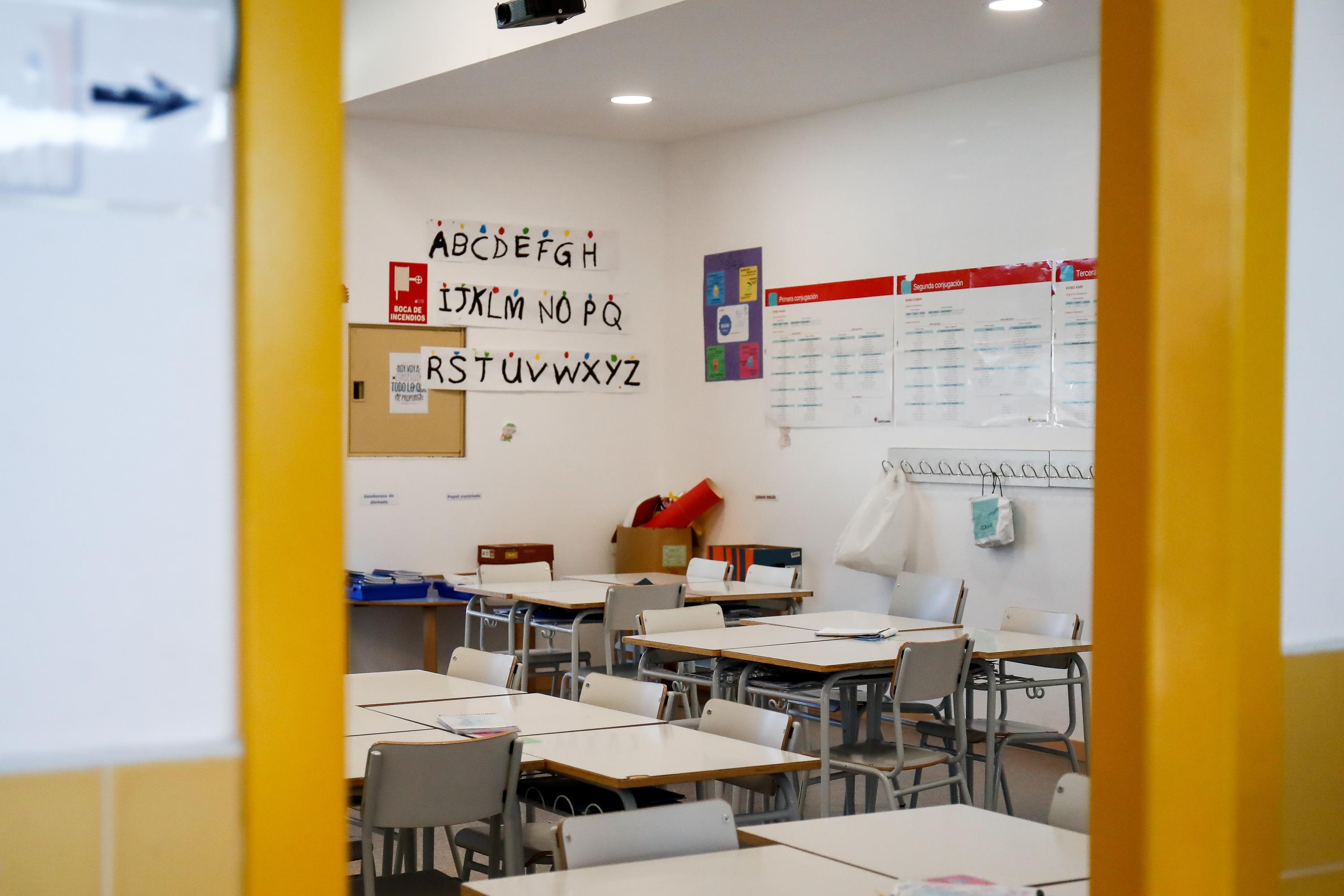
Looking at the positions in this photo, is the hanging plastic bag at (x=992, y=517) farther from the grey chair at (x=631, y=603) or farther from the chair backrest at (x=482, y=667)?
the chair backrest at (x=482, y=667)

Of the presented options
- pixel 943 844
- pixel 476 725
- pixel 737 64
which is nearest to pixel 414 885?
pixel 476 725

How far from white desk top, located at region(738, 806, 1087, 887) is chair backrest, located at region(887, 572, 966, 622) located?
→ 290 cm

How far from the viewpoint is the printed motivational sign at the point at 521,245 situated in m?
7.71

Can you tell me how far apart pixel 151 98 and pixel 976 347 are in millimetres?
5778

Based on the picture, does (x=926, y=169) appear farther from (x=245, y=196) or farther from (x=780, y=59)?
(x=245, y=196)

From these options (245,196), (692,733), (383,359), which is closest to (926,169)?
(383,359)

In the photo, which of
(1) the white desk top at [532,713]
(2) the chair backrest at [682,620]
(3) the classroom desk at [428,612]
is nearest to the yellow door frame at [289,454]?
(1) the white desk top at [532,713]

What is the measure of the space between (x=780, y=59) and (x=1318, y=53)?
15.7ft

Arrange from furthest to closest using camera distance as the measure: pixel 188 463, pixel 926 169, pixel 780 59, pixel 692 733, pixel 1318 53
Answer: pixel 926 169 → pixel 780 59 → pixel 692 733 → pixel 1318 53 → pixel 188 463

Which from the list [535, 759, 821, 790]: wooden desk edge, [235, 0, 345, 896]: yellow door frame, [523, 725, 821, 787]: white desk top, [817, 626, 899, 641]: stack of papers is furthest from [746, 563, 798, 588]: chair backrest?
[235, 0, 345, 896]: yellow door frame

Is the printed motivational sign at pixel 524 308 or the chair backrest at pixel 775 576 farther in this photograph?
the printed motivational sign at pixel 524 308

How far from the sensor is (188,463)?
1038 mm

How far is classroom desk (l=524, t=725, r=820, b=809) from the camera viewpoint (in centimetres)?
290

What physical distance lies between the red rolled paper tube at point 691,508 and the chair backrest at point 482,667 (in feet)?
11.0
